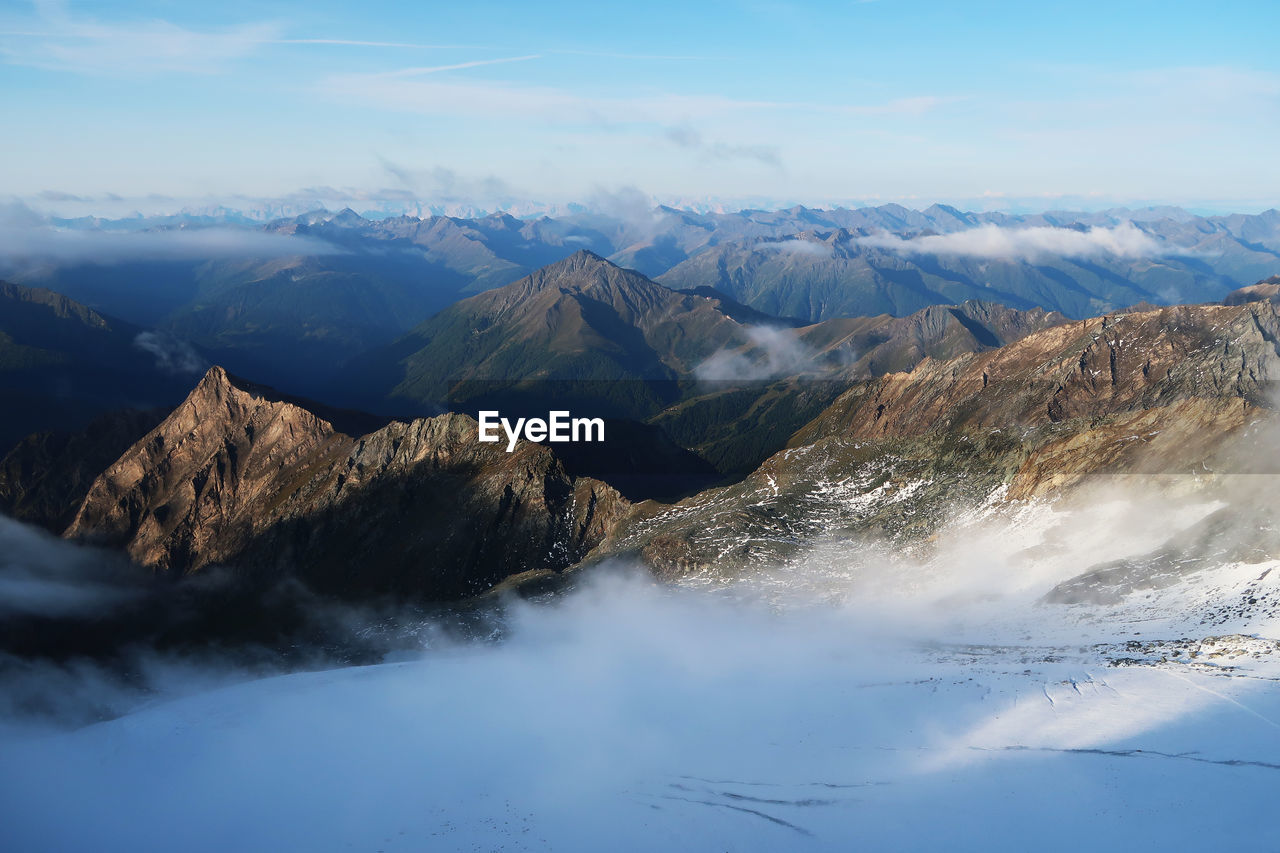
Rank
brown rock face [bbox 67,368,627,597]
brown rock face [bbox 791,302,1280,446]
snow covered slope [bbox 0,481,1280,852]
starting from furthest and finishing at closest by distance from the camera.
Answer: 1. brown rock face [bbox 791,302,1280,446]
2. brown rock face [bbox 67,368,627,597]
3. snow covered slope [bbox 0,481,1280,852]

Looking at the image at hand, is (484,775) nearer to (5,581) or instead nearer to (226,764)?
(226,764)

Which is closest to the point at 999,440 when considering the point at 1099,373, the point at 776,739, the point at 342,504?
the point at 1099,373

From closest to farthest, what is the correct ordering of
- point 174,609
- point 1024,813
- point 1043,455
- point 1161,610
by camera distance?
point 1024,813
point 1161,610
point 1043,455
point 174,609

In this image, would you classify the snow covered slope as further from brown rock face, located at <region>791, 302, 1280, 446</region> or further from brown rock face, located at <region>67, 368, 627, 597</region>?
brown rock face, located at <region>791, 302, 1280, 446</region>

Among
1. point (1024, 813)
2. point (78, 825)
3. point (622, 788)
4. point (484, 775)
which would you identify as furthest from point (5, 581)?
point (1024, 813)

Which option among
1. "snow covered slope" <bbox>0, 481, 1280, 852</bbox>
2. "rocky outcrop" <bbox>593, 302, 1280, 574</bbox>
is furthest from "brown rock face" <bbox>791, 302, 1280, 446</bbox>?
"snow covered slope" <bbox>0, 481, 1280, 852</bbox>

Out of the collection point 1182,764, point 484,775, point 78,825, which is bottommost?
point 78,825

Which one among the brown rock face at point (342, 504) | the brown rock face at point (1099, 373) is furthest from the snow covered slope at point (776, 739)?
the brown rock face at point (1099, 373)

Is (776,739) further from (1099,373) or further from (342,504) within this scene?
(1099,373)
